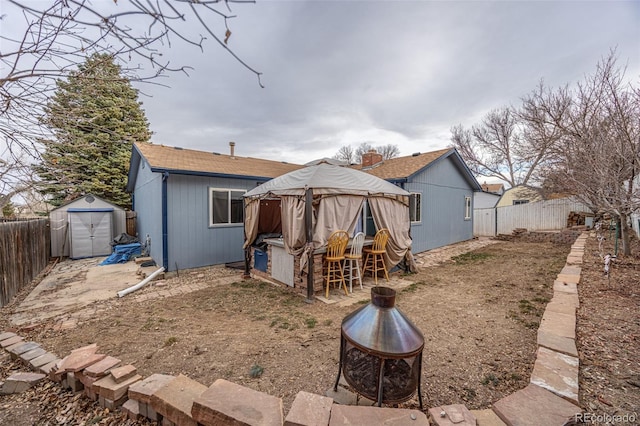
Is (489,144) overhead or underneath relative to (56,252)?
overhead

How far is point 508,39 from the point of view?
19.2 feet

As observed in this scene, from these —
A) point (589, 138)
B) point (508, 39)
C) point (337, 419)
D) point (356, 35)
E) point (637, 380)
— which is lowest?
point (637, 380)

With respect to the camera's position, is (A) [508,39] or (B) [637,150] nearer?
(B) [637,150]

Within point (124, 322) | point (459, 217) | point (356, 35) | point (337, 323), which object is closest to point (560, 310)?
point (337, 323)

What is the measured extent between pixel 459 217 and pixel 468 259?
3.91m

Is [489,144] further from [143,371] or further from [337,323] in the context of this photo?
[143,371]

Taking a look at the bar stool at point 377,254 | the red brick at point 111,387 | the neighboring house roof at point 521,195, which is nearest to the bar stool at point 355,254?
the bar stool at point 377,254

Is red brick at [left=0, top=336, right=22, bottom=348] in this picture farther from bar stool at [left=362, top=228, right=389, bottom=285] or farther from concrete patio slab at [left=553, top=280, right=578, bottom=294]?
concrete patio slab at [left=553, top=280, right=578, bottom=294]

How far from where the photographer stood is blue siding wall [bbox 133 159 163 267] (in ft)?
21.9

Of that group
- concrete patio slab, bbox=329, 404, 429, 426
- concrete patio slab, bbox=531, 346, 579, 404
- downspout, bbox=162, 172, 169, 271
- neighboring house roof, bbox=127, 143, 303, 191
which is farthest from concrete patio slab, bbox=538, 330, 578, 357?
downspout, bbox=162, 172, 169, 271

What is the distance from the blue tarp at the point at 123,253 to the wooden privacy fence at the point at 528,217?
15.0 m

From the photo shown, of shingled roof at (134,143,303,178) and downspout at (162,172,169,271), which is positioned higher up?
shingled roof at (134,143,303,178)

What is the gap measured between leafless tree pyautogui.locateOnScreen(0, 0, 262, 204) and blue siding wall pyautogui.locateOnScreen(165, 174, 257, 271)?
4.85 metres

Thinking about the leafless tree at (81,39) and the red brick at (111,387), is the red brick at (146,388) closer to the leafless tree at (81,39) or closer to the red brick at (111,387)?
the red brick at (111,387)
